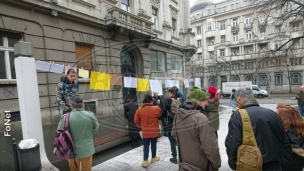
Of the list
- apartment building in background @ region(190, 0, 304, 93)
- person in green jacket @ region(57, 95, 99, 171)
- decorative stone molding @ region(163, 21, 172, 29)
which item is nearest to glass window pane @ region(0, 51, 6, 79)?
person in green jacket @ region(57, 95, 99, 171)

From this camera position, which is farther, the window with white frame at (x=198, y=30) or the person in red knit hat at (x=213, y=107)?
the window with white frame at (x=198, y=30)

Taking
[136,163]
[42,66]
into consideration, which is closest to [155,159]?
[136,163]

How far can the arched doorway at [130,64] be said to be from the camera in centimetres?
1240

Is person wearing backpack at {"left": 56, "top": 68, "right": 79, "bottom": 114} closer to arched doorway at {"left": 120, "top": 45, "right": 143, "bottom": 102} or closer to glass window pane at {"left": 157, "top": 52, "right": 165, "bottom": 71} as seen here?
arched doorway at {"left": 120, "top": 45, "right": 143, "bottom": 102}

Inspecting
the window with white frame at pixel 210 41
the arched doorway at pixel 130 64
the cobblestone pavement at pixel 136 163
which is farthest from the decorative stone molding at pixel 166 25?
the window with white frame at pixel 210 41

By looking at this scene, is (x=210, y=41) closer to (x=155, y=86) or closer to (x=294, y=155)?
(x=155, y=86)

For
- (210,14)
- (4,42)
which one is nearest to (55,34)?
(4,42)

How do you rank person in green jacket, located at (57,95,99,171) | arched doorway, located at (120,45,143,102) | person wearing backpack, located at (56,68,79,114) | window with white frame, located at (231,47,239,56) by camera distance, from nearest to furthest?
person in green jacket, located at (57,95,99,171)
person wearing backpack, located at (56,68,79,114)
arched doorway, located at (120,45,143,102)
window with white frame, located at (231,47,239,56)

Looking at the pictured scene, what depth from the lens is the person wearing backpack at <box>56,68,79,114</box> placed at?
3957 millimetres

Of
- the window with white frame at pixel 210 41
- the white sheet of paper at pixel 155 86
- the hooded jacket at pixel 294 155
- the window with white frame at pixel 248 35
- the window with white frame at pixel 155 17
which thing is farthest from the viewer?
the window with white frame at pixel 210 41

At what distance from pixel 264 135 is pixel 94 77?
551 cm

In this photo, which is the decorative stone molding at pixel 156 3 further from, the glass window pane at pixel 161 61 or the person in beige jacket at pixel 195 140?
the person in beige jacket at pixel 195 140

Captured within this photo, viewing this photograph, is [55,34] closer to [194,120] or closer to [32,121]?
[32,121]

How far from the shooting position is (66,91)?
13.4 feet
